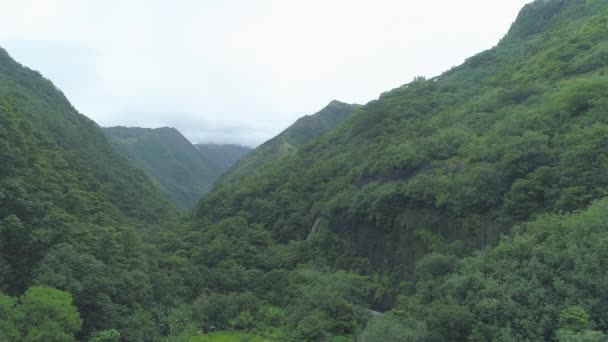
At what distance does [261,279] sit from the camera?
111ft

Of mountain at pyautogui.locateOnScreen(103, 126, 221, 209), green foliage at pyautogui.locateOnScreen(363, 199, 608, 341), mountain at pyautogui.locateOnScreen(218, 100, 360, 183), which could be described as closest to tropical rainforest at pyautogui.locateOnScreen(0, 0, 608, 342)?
green foliage at pyautogui.locateOnScreen(363, 199, 608, 341)

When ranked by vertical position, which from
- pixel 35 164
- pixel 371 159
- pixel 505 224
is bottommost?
pixel 505 224

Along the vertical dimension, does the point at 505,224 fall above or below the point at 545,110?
below

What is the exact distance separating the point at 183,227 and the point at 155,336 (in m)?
27.6

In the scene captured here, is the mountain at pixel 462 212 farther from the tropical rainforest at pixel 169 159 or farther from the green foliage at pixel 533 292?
the tropical rainforest at pixel 169 159

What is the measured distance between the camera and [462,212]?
24094mm

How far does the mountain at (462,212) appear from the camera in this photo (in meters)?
14.7

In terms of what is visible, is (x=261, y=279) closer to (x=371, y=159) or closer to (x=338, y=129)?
(x=371, y=159)

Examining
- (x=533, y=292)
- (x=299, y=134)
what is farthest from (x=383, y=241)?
(x=299, y=134)

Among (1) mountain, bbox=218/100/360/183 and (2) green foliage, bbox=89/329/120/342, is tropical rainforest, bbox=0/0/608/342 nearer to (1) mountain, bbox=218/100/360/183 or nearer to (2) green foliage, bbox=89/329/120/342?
(2) green foliage, bbox=89/329/120/342

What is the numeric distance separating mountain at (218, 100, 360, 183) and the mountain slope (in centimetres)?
3556

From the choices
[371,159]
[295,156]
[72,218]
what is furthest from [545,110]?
[295,156]

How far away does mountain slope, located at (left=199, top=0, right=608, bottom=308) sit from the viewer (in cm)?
2195

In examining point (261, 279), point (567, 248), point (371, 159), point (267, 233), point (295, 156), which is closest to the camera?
point (567, 248)
